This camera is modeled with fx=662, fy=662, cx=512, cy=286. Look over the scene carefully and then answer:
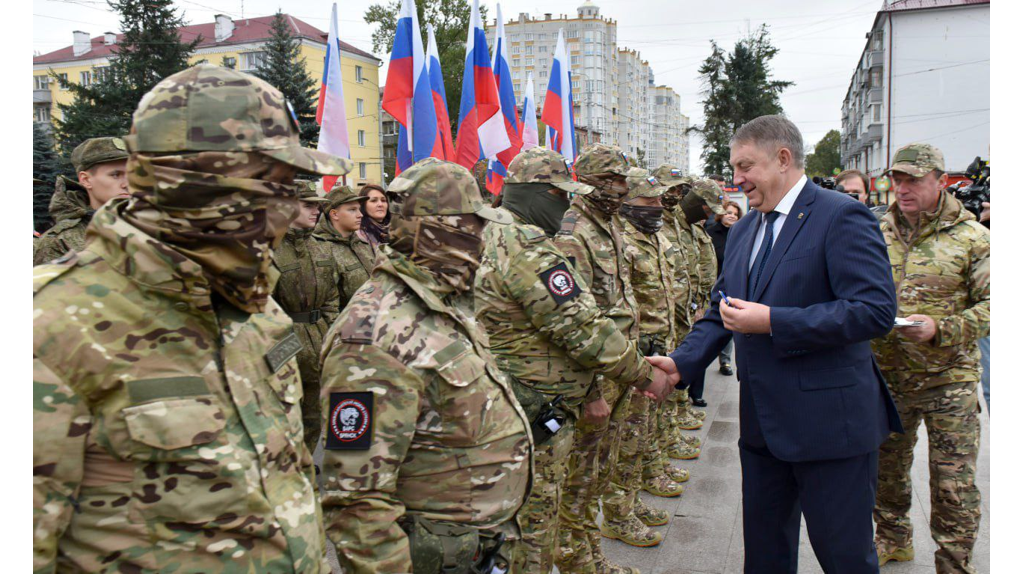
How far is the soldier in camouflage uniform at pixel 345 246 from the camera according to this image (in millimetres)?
5535

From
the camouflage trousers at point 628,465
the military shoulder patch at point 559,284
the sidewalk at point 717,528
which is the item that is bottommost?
the sidewalk at point 717,528

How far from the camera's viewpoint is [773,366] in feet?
9.86

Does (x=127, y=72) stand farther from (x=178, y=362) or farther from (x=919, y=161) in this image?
Result: (x=178, y=362)

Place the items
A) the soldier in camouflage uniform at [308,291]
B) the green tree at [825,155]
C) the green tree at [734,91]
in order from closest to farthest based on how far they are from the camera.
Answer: the soldier in camouflage uniform at [308,291] < the green tree at [734,91] < the green tree at [825,155]

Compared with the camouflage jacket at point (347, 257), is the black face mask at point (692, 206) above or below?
above

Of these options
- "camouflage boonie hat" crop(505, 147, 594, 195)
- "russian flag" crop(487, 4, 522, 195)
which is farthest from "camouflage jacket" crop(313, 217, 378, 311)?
"russian flag" crop(487, 4, 522, 195)

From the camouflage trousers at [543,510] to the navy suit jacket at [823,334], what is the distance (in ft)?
3.31

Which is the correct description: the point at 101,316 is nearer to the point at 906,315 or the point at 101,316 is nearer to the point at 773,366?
the point at 773,366

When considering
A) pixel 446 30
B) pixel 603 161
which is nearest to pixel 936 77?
pixel 446 30

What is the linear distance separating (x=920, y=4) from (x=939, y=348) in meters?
47.5

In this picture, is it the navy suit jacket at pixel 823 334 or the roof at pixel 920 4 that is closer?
the navy suit jacket at pixel 823 334

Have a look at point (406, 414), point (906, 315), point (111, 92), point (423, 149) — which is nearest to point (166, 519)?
point (406, 414)

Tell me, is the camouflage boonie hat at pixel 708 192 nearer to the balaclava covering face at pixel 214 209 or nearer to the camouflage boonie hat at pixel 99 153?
the camouflage boonie hat at pixel 99 153

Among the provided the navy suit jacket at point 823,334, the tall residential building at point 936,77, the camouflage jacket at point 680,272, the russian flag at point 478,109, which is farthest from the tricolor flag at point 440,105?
the tall residential building at point 936,77
